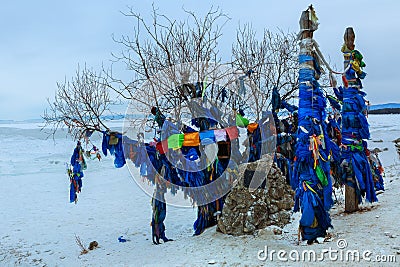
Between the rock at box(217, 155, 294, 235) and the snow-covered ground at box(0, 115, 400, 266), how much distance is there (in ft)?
0.76

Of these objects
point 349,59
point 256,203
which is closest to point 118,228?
point 256,203

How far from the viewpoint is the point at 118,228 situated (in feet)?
29.9

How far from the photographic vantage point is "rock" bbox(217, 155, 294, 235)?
223 inches

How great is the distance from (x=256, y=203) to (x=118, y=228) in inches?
183

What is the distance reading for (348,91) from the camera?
17.6ft

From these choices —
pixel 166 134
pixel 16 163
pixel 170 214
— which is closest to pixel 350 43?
pixel 166 134

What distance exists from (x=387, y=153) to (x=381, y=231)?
14494mm

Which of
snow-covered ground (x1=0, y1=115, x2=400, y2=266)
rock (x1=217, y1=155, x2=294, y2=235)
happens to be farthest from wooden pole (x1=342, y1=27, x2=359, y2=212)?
rock (x1=217, y1=155, x2=294, y2=235)

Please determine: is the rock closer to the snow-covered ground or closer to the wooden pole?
the snow-covered ground

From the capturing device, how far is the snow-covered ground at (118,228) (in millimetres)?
4480

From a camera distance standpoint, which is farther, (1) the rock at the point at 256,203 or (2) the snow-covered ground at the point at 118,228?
(1) the rock at the point at 256,203

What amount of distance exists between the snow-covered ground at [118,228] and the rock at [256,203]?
0.23m

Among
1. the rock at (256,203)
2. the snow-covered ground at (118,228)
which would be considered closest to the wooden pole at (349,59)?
the snow-covered ground at (118,228)

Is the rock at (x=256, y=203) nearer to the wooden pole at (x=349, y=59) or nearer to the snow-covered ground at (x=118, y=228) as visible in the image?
the snow-covered ground at (x=118, y=228)
